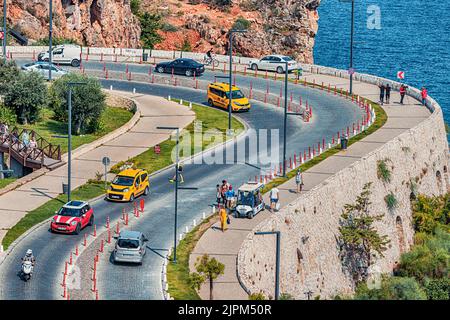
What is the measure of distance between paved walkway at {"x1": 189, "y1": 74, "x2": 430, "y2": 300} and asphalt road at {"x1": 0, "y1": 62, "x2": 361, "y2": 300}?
2.51 metres

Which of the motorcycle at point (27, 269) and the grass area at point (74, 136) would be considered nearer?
→ the motorcycle at point (27, 269)

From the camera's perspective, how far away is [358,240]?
220 ft

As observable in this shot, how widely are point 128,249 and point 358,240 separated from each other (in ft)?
52.1

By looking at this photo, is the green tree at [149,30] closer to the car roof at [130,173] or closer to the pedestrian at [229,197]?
the car roof at [130,173]

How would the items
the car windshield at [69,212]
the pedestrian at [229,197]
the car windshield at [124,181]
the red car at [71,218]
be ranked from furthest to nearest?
1. the car windshield at [124,181]
2. the pedestrian at [229,197]
3. the car windshield at [69,212]
4. the red car at [71,218]

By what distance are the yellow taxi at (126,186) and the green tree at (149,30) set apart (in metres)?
58.9

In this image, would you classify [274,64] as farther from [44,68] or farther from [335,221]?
[335,221]

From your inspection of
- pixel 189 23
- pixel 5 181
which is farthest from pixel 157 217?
pixel 189 23

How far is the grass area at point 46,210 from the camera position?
62219mm

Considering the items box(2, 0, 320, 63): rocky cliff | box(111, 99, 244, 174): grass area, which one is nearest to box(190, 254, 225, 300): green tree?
box(111, 99, 244, 174): grass area

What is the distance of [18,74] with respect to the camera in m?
90.4

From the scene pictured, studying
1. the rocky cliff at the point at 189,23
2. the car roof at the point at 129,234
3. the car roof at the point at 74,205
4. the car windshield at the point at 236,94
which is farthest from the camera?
the rocky cliff at the point at 189,23

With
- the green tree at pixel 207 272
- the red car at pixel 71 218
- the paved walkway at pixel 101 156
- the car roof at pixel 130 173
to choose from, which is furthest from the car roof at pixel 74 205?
the green tree at pixel 207 272
